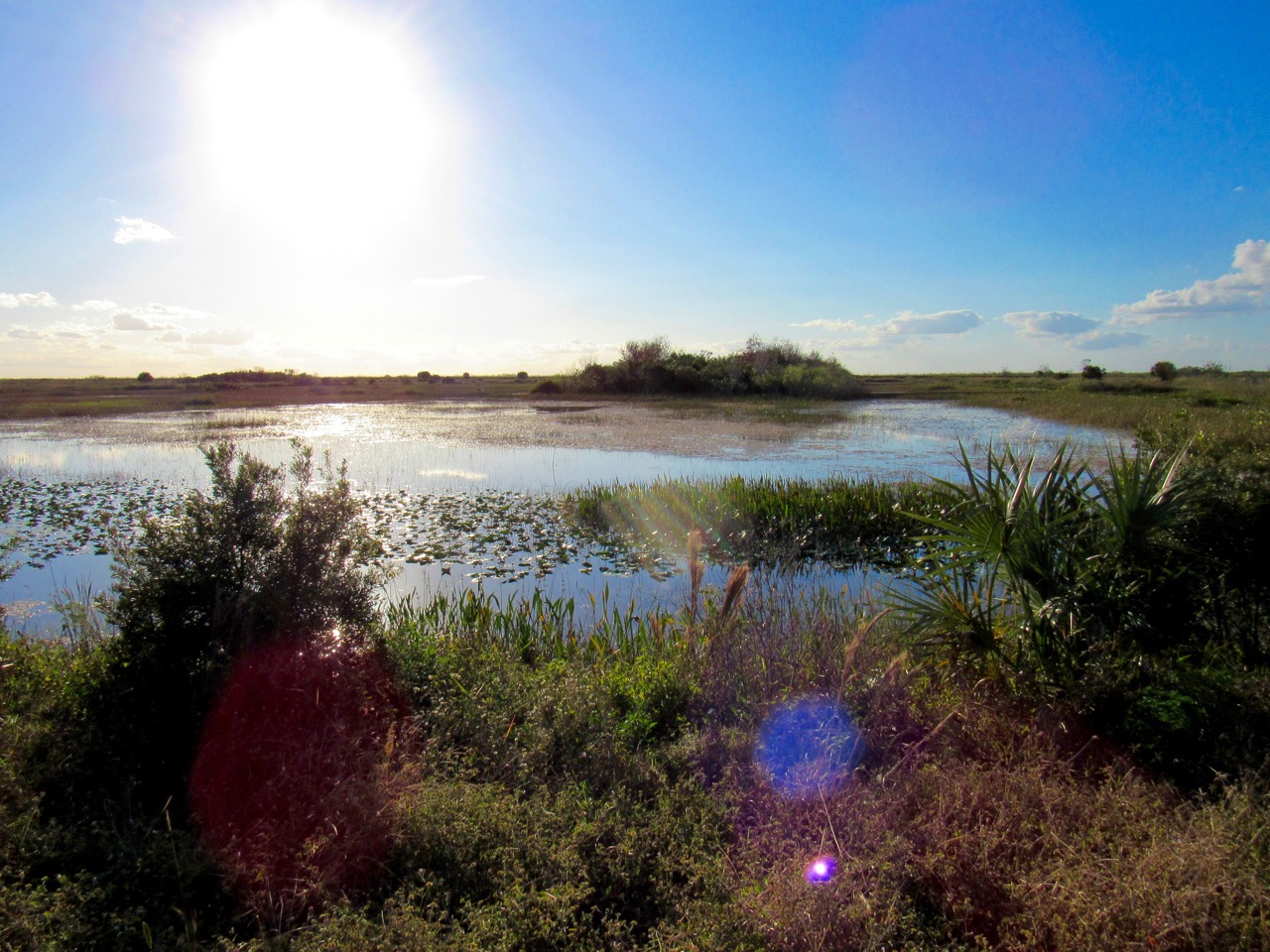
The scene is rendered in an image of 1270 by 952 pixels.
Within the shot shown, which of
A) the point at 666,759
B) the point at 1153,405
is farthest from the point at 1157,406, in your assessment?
the point at 666,759

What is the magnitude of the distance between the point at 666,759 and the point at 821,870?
1.22m

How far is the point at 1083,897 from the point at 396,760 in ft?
10.5

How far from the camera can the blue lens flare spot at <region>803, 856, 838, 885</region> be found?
2.74 metres

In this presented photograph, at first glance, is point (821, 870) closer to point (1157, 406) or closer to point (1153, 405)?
point (1157, 406)

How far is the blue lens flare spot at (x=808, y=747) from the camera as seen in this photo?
351cm

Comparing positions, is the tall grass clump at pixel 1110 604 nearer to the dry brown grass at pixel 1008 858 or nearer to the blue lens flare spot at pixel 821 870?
the dry brown grass at pixel 1008 858

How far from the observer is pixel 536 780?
358cm

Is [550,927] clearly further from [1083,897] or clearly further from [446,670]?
[446,670]

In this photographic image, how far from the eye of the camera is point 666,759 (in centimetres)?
387

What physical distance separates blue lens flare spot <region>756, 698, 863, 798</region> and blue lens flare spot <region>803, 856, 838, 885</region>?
0.41 metres

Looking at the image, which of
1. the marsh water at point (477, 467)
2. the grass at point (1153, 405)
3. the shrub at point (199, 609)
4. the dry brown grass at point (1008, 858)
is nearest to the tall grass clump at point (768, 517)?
the marsh water at point (477, 467)

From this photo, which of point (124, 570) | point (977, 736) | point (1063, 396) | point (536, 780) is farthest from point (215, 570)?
point (1063, 396)

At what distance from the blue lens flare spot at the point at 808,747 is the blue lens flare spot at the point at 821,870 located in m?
0.41

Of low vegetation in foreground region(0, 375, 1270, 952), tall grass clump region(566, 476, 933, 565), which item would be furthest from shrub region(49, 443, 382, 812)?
tall grass clump region(566, 476, 933, 565)
